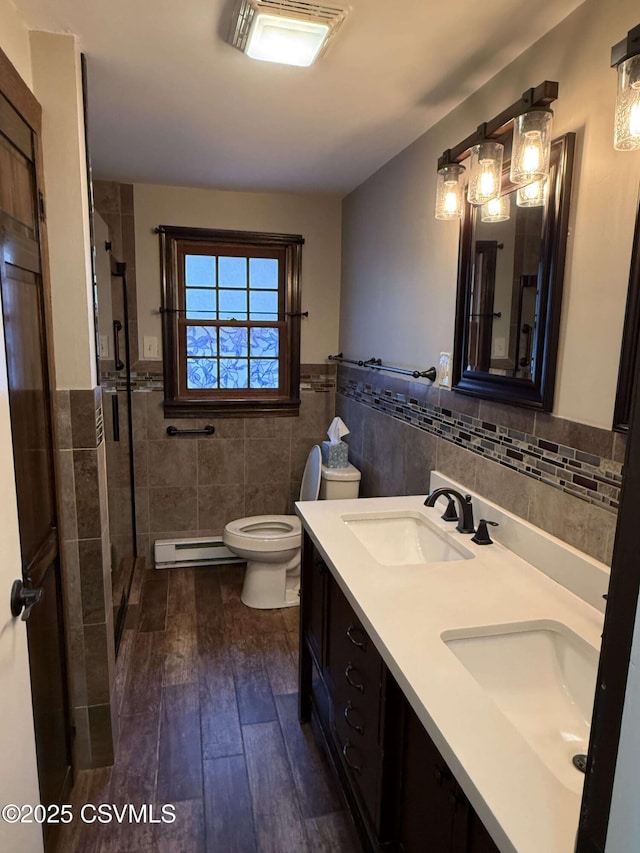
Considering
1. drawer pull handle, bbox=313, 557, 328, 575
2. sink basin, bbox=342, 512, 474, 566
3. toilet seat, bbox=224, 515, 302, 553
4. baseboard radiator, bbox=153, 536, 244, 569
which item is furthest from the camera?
baseboard radiator, bbox=153, 536, 244, 569

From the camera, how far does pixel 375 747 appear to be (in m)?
1.32

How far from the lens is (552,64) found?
4.78ft

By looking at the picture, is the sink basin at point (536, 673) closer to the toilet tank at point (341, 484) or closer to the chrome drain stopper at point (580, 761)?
the chrome drain stopper at point (580, 761)

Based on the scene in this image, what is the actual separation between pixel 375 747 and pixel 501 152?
1686 millimetres

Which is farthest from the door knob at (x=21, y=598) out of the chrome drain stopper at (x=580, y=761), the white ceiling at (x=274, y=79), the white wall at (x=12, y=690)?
the white ceiling at (x=274, y=79)

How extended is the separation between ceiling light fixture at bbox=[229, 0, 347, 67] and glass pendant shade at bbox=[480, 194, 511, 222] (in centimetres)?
67

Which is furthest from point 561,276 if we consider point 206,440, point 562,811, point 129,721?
point 206,440

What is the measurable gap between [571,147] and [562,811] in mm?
1465

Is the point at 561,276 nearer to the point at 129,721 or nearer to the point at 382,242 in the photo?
the point at 382,242

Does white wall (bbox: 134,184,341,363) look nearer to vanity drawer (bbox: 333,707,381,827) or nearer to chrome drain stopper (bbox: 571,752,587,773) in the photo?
vanity drawer (bbox: 333,707,381,827)

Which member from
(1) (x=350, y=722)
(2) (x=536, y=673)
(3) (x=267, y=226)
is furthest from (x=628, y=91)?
(3) (x=267, y=226)

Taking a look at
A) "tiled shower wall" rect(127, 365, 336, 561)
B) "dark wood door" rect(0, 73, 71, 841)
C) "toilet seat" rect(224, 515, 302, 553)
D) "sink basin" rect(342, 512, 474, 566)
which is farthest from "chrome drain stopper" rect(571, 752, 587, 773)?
"tiled shower wall" rect(127, 365, 336, 561)

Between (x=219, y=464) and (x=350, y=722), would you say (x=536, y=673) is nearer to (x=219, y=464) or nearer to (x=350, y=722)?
(x=350, y=722)

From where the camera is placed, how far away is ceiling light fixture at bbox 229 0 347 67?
1365 mm
